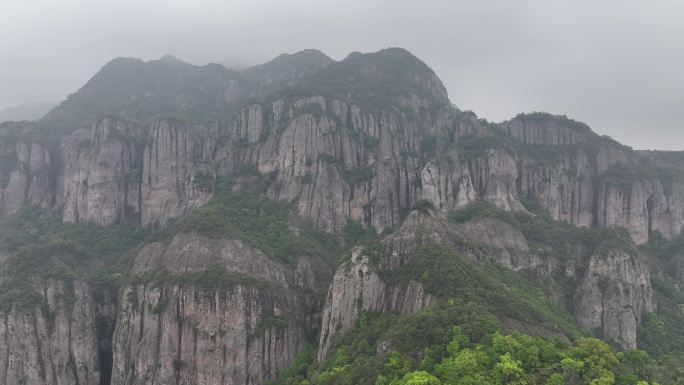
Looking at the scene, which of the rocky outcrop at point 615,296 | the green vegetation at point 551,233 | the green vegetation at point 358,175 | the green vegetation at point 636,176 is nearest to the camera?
the rocky outcrop at point 615,296

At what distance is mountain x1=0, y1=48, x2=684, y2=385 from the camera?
208 feet

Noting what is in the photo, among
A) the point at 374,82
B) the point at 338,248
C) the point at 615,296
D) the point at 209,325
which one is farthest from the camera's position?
the point at 374,82

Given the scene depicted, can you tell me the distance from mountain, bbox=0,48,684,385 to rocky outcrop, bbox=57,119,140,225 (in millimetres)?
517

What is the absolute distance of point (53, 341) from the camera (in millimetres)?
88062

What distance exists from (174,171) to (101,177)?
17.5 m

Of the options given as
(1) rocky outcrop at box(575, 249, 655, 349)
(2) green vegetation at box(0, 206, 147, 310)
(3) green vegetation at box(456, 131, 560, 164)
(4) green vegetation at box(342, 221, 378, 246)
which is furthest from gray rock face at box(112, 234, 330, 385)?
(3) green vegetation at box(456, 131, 560, 164)

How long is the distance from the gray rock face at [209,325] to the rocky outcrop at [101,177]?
4881 centimetres

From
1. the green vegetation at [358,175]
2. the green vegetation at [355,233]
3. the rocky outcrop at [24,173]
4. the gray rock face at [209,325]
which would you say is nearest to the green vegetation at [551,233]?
the green vegetation at [355,233]

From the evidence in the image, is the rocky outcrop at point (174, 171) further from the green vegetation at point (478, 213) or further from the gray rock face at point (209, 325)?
the green vegetation at point (478, 213)

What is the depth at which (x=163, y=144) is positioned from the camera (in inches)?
5551

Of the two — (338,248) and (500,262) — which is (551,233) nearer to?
(500,262)

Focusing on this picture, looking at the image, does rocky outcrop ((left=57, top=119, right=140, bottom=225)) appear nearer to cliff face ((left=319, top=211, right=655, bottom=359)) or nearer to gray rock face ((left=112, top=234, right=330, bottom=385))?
gray rock face ((left=112, top=234, right=330, bottom=385))

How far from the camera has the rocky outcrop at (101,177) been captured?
437 feet

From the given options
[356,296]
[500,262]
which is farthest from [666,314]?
[356,296]
